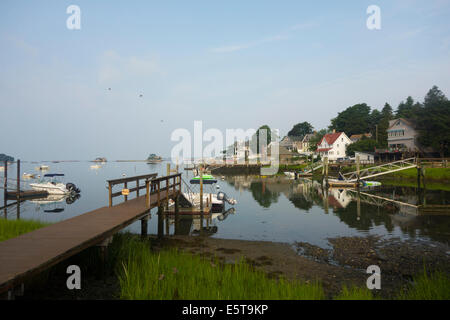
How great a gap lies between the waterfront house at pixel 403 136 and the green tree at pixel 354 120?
41.2 metres

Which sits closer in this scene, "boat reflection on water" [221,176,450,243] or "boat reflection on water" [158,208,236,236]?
"boat reflection on water" [221,176,450,243]

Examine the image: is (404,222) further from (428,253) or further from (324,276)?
(324,276)

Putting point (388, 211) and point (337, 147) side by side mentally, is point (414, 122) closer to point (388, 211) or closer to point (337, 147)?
point (337, 147)

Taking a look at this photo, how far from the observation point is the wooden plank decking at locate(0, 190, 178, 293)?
17.5 feet

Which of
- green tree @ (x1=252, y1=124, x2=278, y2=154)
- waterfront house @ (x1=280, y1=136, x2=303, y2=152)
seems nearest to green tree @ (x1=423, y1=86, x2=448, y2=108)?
waterfront house @ (x1=280, y1=136, x2=303, y2=152)

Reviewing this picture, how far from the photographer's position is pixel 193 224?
67.2ft

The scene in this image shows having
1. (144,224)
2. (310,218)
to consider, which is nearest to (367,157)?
(310,218)

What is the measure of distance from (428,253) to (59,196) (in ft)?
130

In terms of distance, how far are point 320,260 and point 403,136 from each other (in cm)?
6396

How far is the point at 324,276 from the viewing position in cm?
952

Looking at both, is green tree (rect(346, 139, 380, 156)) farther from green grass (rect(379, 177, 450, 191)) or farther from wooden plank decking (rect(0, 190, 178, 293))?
wooden plank decking (rect(0, 190, 178, 293))

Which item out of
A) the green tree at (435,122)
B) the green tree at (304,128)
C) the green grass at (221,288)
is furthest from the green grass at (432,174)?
the green tree at (304,128)

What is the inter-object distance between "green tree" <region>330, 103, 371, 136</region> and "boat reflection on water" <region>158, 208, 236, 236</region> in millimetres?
100104

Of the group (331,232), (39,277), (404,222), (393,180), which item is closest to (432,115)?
(393,180)
